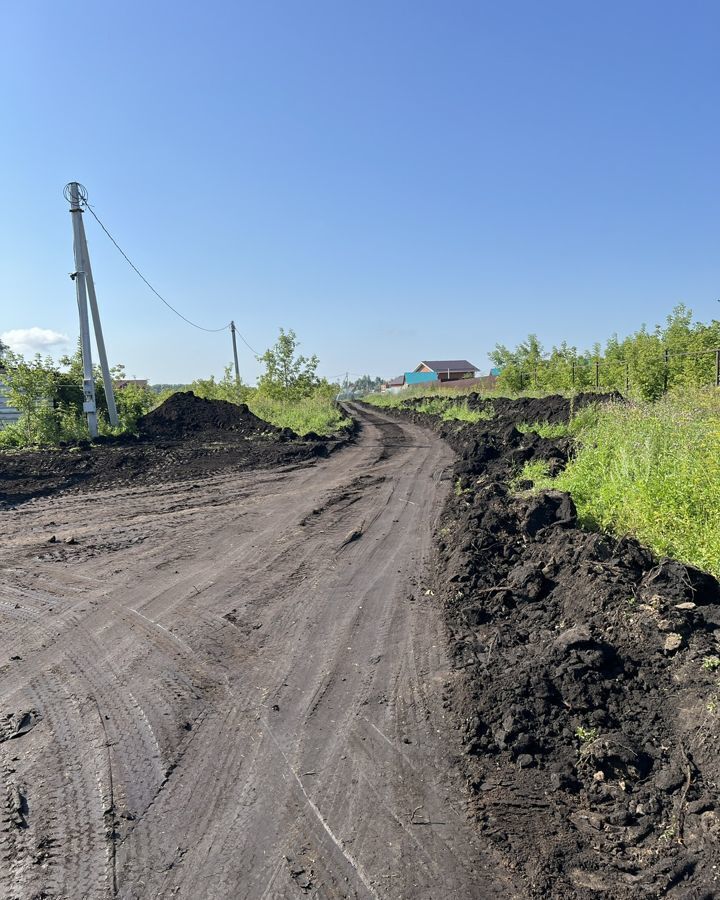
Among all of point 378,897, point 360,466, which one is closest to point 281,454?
point 360,466

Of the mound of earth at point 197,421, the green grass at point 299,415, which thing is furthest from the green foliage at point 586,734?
the green grass at point 299,415

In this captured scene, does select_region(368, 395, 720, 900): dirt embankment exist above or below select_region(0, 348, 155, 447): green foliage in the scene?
below

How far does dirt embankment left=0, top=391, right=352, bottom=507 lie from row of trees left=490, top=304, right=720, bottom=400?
1298 centimetres

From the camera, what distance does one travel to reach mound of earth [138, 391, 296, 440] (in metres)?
22.9

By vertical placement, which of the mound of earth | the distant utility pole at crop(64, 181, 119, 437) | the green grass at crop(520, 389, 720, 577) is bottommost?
the green grass at crop(520, 389, 720, 577)

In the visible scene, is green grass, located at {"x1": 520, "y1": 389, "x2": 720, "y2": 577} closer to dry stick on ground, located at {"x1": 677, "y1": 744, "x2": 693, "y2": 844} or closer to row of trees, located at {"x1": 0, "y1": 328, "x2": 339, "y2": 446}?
dry stick on ground, located at {"x1": 677, "y1": 744, "x2": 693, "y2": 844}

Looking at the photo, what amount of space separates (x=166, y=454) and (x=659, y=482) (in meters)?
13.9

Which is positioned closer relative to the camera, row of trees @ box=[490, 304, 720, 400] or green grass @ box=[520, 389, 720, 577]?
green grass @ box=[520, 389, 720, 577]

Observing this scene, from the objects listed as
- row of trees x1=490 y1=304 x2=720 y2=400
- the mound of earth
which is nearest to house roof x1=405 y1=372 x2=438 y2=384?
row of trees x1=490 y1=304 x2=720 y2=400

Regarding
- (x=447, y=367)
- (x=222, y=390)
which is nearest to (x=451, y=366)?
(x=447, y=367)

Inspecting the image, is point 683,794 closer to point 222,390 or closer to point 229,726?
point 229,726

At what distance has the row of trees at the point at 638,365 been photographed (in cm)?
2336

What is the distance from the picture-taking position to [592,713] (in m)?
3.88

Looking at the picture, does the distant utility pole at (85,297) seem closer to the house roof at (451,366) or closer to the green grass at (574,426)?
the green grass at (574,426)
